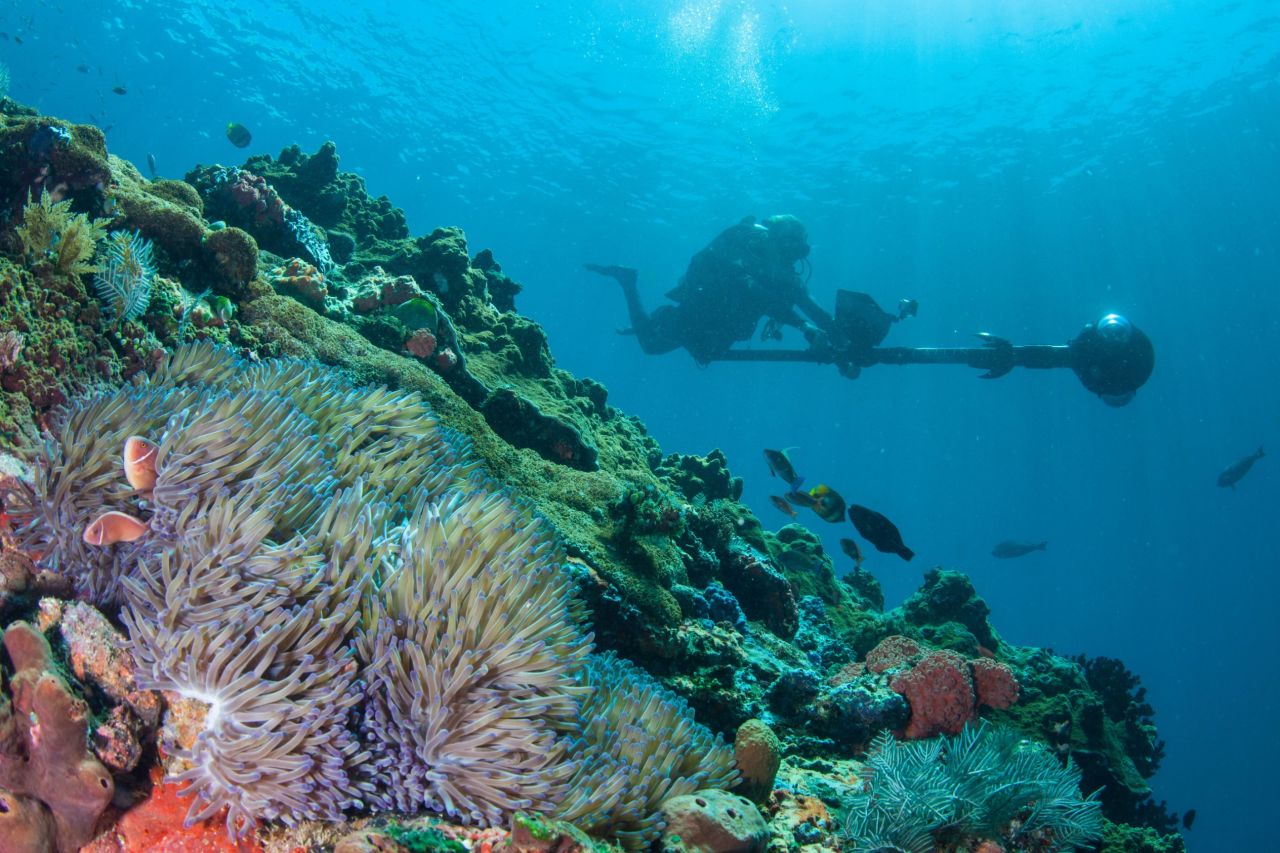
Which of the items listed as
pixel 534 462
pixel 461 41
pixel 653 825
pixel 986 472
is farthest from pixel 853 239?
pixel 986 472

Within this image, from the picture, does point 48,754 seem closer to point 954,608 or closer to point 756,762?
point 756,762

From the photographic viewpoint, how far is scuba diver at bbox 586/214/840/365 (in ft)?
60.6

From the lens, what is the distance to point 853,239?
5397 cm

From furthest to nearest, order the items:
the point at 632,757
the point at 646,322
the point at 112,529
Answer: the point at 646,322
the point at 632,757
the point at 112,529

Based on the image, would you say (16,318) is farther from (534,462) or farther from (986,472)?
(986,472)

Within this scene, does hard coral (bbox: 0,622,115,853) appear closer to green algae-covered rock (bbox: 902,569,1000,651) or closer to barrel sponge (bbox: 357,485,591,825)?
barrel sponge (bbox: 357,485,591,825)

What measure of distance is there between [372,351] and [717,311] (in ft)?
48.0

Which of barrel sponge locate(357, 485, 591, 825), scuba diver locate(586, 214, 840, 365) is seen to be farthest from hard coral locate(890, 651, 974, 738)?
scuba diver locate(586, 214, 840, 365)

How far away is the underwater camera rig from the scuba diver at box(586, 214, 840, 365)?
5.23ft

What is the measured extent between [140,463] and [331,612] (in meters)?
0.99

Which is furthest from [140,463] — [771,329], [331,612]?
[771,329]

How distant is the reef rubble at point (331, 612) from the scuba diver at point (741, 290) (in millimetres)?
12882

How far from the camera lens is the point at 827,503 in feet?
23.3

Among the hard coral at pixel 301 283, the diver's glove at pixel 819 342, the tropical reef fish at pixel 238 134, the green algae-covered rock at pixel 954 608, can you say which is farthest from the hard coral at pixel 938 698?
the tropical reef fish at pixel 238 134
